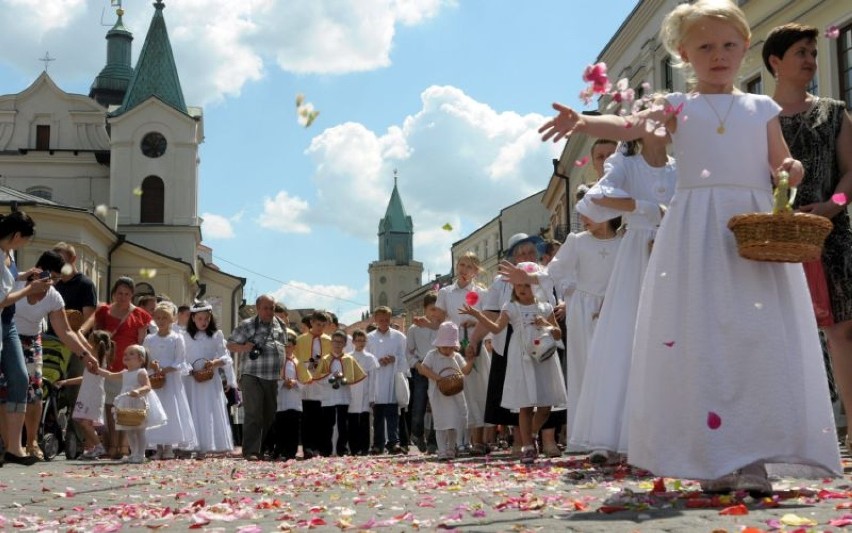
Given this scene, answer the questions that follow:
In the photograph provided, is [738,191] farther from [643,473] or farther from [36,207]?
[36,207]

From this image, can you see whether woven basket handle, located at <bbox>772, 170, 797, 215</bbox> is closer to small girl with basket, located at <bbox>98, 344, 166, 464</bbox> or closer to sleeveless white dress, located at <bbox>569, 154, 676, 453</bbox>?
sleeveless white dress, located at <bbox>569, 154, 676, 453</bbox>

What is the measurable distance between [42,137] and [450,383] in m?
66.5

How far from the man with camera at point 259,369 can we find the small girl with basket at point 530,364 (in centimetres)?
401

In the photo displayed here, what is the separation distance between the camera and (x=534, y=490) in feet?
21.3

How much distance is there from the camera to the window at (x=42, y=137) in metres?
73.8

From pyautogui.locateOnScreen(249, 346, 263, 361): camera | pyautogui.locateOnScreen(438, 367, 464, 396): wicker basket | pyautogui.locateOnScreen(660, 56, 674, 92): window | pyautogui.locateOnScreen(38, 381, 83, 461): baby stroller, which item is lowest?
pyautogui.locateOnScreen(38, 381, 83, 461): baby stroller

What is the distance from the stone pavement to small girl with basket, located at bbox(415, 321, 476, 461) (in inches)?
133

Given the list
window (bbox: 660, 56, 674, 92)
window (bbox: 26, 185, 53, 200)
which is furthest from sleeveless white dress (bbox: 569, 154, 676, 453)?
window (bbox: 26, 185, 53, 200)

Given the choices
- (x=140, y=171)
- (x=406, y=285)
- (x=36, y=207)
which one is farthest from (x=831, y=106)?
(x=406, y=285)

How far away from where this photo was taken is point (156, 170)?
70.1 m

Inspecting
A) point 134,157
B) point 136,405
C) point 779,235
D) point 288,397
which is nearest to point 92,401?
point 136,405

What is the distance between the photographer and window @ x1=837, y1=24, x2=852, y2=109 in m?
26.3

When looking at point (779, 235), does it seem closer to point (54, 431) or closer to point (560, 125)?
point (560, 125)

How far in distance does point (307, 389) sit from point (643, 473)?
902cm
